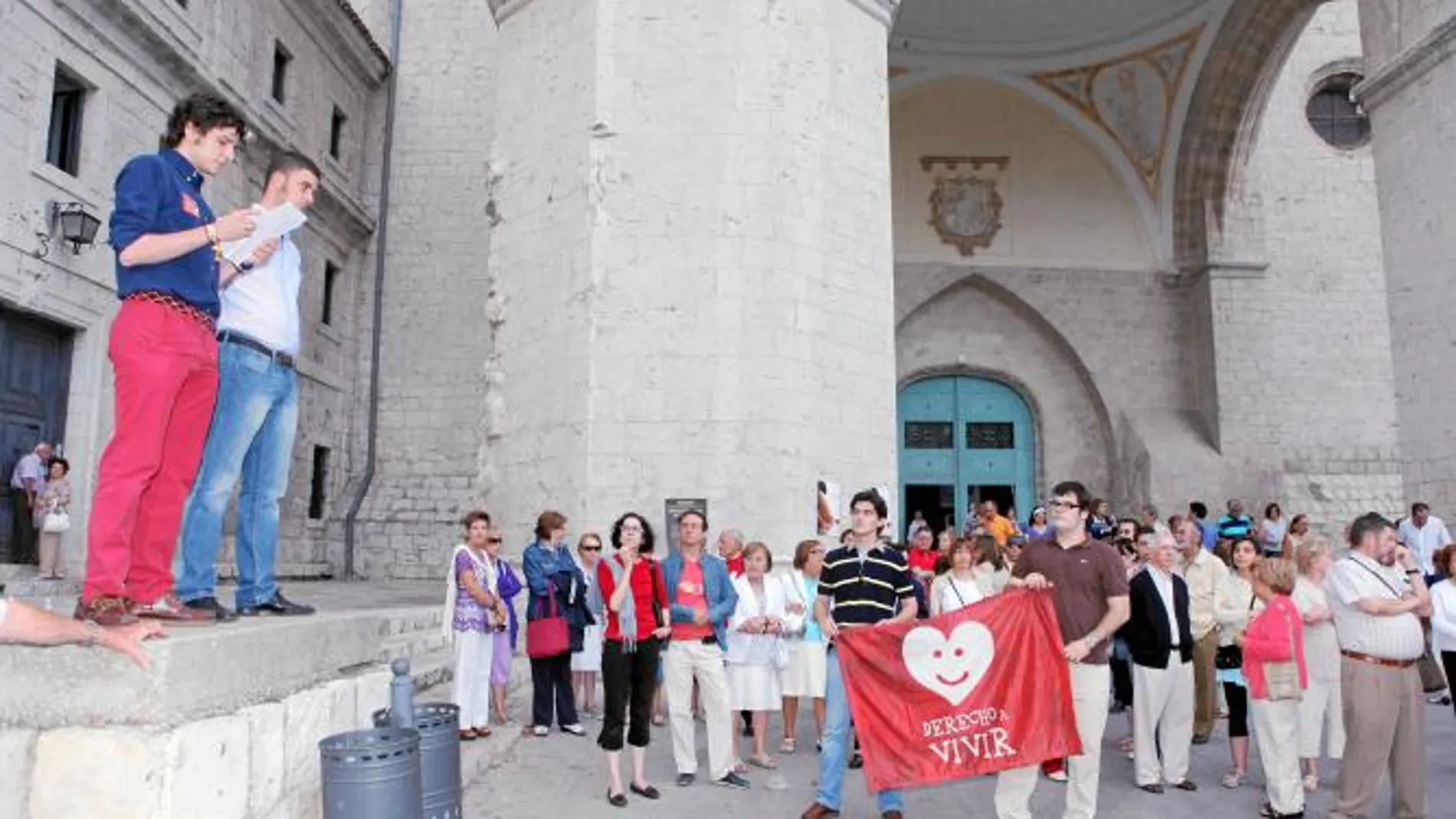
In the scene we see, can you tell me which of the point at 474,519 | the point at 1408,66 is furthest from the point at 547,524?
the point at 1408,66

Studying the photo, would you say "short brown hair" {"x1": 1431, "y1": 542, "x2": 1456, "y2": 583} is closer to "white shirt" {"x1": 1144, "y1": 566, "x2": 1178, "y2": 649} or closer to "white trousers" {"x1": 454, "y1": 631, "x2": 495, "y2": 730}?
"white shirt" {"x1": 1144, "y1": 566, "x2": 1178, "y2": 649}

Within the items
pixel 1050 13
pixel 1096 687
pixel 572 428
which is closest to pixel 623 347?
pixel 572 428

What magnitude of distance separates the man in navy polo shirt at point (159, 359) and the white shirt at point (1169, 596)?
5.17 meters

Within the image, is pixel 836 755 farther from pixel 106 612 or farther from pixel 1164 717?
pixel 106 612

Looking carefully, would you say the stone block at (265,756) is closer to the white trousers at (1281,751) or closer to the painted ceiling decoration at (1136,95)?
the white trousers at (1281,751)

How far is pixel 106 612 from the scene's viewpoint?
9.83 feet

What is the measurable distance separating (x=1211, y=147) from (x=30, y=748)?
1863 centimetres

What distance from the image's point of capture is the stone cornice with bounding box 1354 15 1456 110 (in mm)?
10195

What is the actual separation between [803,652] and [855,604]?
6.97ft

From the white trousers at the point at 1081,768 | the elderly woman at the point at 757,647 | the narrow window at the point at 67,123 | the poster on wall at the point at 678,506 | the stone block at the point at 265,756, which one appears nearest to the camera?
the stone block at the point at 265,756

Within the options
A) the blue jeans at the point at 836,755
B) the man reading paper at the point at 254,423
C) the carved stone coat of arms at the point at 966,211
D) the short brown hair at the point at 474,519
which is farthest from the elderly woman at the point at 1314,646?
the carved stone coat of arms at the point at 966,211

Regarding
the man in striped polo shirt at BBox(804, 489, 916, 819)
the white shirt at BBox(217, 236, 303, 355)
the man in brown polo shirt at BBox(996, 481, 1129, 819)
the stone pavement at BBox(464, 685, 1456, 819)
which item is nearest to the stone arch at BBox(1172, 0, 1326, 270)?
the stone pavement at BBox(464, 685, 1456, 819)

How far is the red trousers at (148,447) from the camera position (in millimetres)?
3168

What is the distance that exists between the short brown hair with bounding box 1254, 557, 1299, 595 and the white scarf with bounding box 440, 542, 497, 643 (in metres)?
4.71
